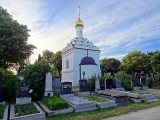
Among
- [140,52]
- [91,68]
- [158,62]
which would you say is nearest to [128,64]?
[140,52]

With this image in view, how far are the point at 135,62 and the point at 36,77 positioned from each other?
30425 mm

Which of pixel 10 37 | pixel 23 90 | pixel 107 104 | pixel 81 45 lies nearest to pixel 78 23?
pixel 81 45


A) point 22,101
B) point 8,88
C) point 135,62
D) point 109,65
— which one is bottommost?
point 22,101

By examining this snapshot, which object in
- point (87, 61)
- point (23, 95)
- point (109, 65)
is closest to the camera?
point (23, 95)

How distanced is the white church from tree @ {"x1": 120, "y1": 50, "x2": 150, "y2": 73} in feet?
43.4

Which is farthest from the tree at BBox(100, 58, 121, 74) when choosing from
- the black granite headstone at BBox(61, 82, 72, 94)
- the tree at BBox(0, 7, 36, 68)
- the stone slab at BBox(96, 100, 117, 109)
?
the stone slab at BBox(96, 100, 117, 109)

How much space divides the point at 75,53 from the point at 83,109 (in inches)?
719

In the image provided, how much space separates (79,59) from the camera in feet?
82.9

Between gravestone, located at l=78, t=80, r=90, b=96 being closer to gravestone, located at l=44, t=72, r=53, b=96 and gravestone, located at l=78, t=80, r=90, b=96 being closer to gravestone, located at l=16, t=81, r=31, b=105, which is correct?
gravestone, located at l=44, t=72, r=53, b=96

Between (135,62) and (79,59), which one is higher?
(135,62)

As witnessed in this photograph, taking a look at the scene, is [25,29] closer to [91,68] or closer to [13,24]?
[13,24]

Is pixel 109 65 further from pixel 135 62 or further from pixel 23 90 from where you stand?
pixel 23 90

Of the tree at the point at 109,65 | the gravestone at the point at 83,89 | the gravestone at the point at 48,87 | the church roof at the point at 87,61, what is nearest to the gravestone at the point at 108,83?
the gravestone at the point at 83,89

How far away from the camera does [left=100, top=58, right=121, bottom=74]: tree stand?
4216 cm
